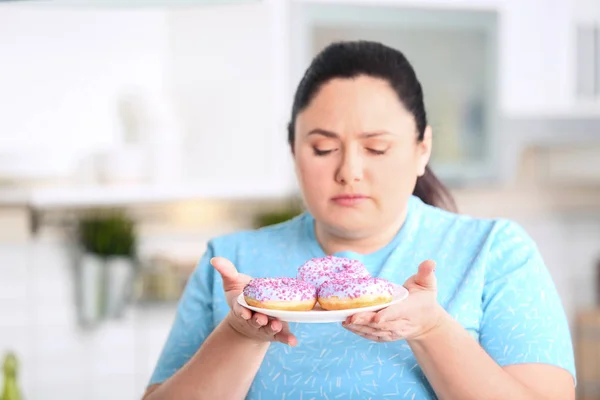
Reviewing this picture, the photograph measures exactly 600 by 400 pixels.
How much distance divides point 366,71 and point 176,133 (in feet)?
5.30

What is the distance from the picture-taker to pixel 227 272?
120 cm

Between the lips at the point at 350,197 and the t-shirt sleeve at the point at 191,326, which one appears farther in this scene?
the t-shirt sleeve at the point at 191,326

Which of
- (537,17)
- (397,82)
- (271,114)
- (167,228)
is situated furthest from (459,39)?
(397,82)

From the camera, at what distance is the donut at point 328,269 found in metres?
1.28

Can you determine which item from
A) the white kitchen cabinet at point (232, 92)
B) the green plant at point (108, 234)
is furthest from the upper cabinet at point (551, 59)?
the green plant at point (108, 234)

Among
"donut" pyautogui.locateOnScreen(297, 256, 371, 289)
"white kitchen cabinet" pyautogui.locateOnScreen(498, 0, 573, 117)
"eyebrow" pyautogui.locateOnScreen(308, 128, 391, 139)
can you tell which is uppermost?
"white kitchen cabinet" pyautogui.locateOnScreen(498, 0, 573, 117)

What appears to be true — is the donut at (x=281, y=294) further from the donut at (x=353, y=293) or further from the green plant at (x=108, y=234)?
the green plant at (x=108, y=234)

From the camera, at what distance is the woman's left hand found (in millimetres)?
1064

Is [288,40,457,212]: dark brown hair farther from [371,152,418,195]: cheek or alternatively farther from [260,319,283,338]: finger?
[260,319,283,338]: finger

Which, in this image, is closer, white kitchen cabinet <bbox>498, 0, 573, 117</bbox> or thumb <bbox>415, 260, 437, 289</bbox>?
thumb <bbox>415, 260, 437, 289</bbox>

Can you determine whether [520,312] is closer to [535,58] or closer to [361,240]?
[361,240]

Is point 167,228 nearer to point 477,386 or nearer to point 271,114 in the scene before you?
point 271,114

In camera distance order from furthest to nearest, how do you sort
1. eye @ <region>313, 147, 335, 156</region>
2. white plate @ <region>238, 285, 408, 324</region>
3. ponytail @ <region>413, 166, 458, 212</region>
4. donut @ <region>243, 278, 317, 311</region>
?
1. ponytail @ <region>413, 166, 458, 212</region>
2. eye @ <region>313, 147, 335, 156</region>
3. donut @ <region>243, 278, 317, 311</region>
4. white plate @ <region>238, 285, 408, 324</region>

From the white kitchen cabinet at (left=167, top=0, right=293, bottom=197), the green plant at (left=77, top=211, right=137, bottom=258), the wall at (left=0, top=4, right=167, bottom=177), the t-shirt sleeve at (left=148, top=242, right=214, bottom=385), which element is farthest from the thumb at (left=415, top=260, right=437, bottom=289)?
the green plant at (left=77, top=211, right=137, bottom=258)
